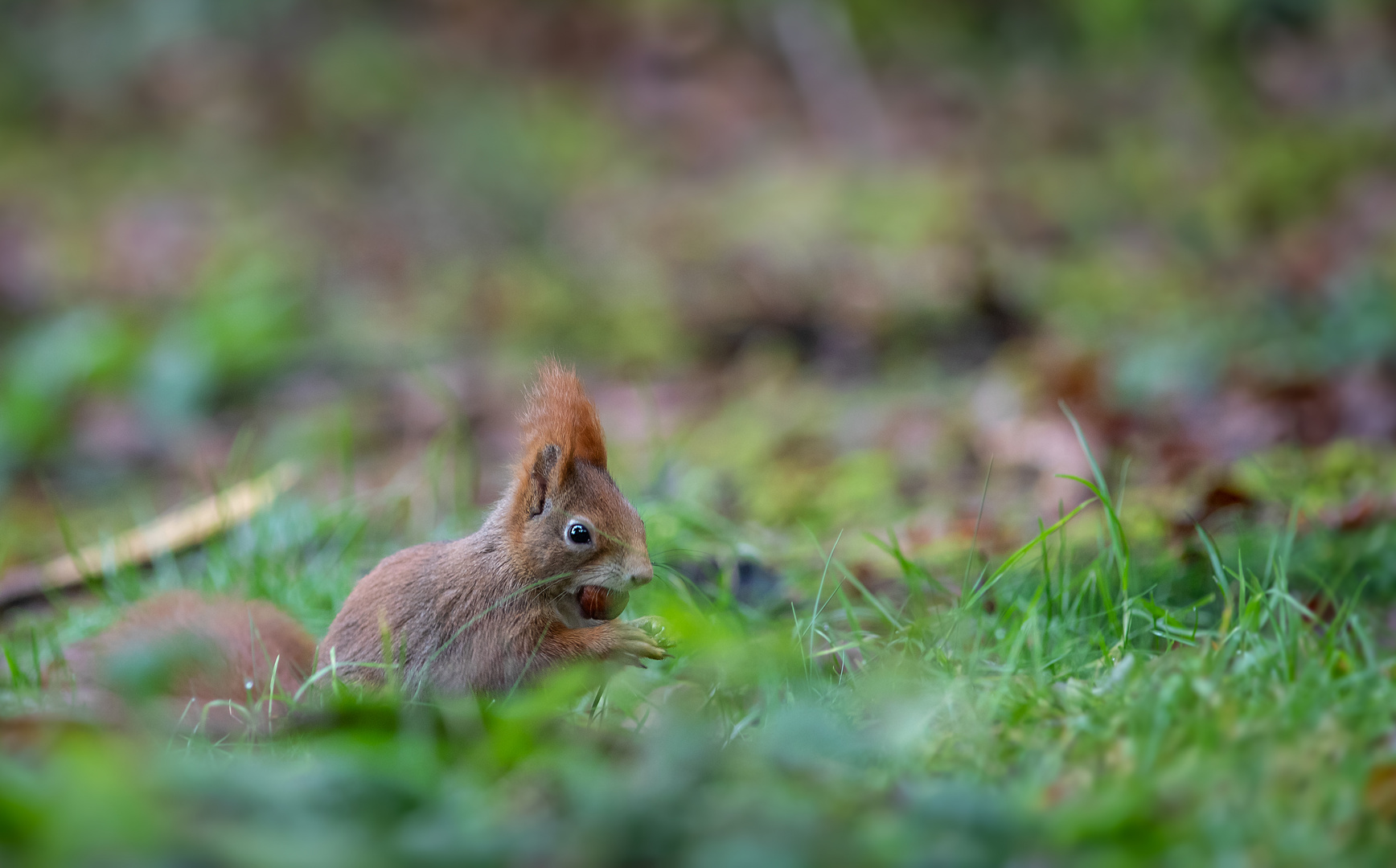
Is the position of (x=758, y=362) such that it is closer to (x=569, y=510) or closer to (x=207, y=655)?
(x=569, y=510)

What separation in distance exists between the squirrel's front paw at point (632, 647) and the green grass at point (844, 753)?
0.06m

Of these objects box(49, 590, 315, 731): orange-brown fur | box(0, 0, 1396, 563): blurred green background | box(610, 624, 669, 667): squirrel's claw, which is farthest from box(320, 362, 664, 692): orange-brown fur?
box(0, 0, 1396, 563): blurred green background

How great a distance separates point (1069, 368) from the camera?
18.4ft

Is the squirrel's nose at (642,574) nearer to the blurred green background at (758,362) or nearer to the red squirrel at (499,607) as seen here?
the red squirrel at (499,607)

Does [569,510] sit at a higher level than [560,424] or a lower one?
lower

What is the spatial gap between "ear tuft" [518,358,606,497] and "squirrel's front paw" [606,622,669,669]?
0.32m

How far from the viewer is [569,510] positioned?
7.64ft

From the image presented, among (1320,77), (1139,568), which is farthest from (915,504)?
(1320,77)

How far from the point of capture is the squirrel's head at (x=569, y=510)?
2316 millimetres

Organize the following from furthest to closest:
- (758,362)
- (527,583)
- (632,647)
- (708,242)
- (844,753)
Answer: (708,242) < (758,362) < (527,583) < (632,647) < (844,753)

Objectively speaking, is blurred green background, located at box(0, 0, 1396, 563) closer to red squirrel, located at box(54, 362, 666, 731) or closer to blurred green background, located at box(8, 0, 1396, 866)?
blurred green background, located at box(8, 0, 1396, 866)

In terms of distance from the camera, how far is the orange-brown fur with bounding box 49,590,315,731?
2297 mm

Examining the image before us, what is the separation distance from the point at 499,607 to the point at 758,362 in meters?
4.60

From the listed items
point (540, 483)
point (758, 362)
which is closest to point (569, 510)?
point (540, 483)
